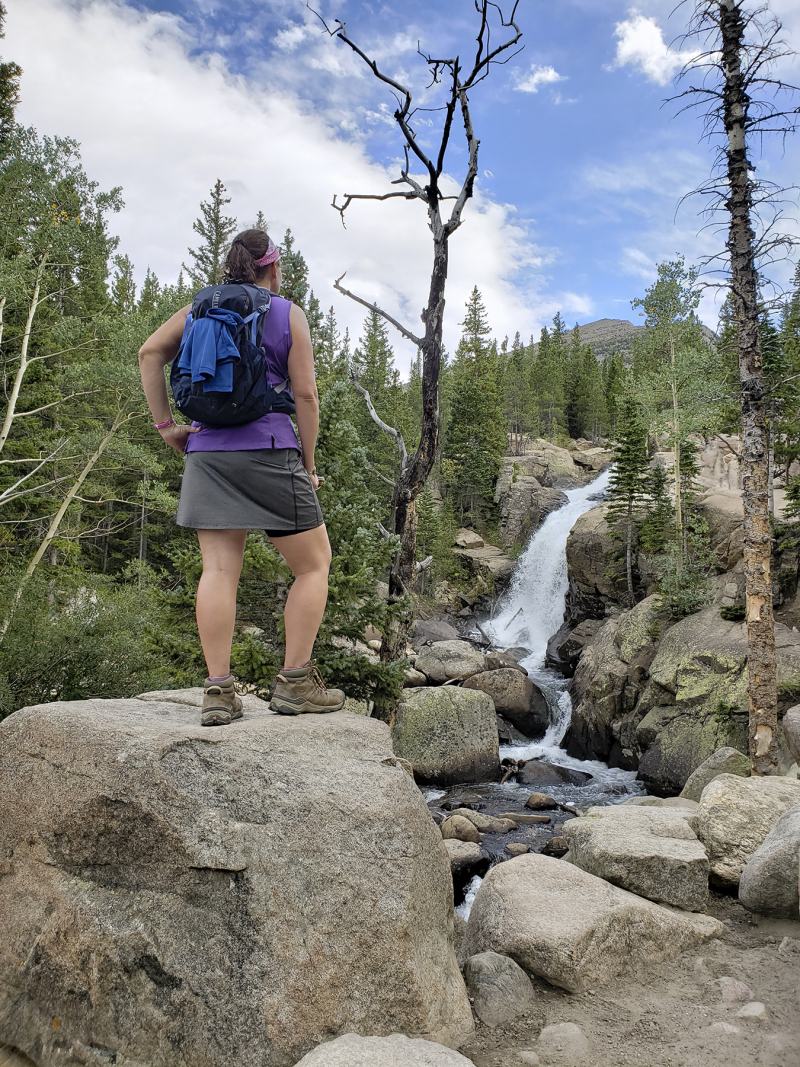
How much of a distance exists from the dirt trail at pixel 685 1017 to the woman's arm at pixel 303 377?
2999mm

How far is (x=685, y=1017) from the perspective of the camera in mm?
3096

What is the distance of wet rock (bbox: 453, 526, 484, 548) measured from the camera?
40009 millimetres

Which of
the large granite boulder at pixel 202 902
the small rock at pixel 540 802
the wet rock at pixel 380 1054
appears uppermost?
the large granite boulder at pixel 202 902

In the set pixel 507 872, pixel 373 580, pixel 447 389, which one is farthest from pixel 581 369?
pixel 507 872

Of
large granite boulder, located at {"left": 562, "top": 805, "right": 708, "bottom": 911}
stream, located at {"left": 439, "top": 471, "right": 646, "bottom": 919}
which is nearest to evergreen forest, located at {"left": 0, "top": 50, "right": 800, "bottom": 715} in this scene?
stream, located at {"left": 439, "top": 471, "right": 646, "bottom": 919}

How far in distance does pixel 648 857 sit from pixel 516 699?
13.0 m

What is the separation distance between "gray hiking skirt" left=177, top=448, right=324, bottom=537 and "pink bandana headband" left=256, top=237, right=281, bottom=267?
99cm

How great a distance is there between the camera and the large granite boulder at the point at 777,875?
422 cm

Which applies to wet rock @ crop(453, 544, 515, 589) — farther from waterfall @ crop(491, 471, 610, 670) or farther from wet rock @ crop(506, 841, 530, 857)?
wet rock @ crop(506, 841, 530, 857)

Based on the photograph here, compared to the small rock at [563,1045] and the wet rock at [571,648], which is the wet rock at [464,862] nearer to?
the small rock at [563,1045]

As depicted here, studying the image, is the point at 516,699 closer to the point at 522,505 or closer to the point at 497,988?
the point at 497,988

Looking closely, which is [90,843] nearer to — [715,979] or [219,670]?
[219,670]

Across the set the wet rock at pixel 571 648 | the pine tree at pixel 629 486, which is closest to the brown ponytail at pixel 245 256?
the wet rock at pixel 571 648

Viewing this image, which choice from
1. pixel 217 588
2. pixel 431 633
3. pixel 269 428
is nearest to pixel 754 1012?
pixel 217 588
